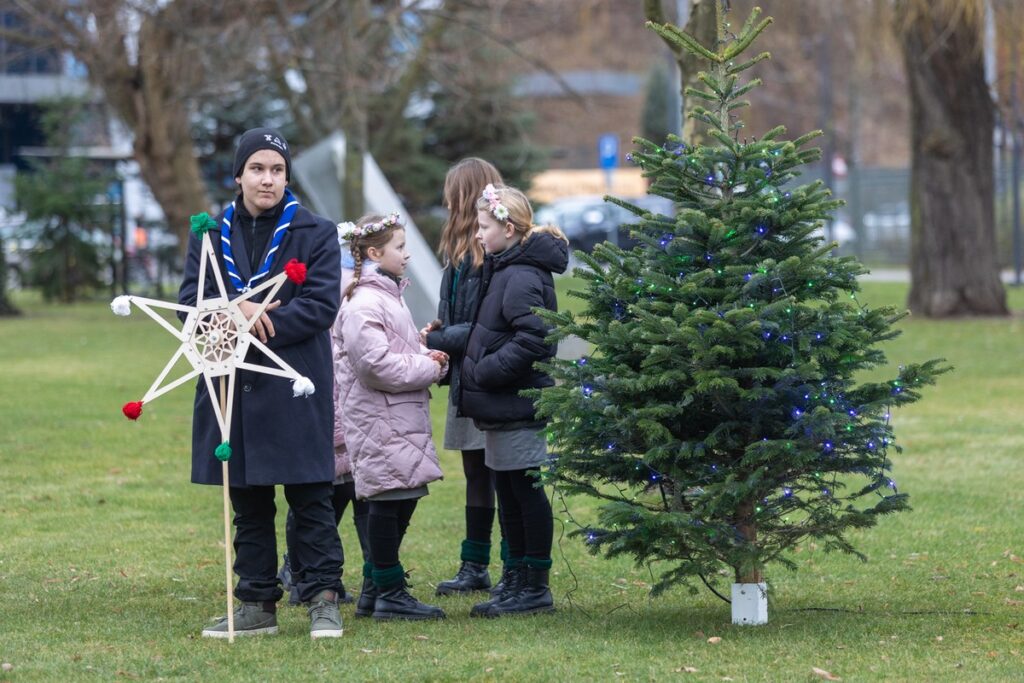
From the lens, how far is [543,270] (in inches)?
260

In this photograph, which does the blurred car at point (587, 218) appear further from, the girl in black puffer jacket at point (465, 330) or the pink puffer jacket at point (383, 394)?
the pink puffer jacket at point (383, 394)

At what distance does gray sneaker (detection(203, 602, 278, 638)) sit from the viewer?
6.13 m

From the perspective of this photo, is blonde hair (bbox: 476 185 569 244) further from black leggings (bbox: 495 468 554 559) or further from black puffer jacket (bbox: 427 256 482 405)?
black leggings (bbox: 495 468 554 559)

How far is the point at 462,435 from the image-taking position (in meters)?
7.04

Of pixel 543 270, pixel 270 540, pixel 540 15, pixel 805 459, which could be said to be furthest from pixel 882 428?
pixel 540 15

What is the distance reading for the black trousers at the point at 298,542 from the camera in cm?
616

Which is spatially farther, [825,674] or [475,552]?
[475,552]

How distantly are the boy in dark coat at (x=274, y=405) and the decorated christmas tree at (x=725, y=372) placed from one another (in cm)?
90

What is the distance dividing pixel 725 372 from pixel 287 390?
65.2 inches

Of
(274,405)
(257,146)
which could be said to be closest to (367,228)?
(257,146)

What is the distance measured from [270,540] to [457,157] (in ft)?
92.4

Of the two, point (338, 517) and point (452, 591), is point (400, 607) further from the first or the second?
point (338, 517)

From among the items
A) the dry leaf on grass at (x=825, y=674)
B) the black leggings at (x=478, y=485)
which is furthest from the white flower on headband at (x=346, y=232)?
the dry leaf on grass at (x=825, y=674)

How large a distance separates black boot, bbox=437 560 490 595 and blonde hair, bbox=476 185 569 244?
5.25ft
